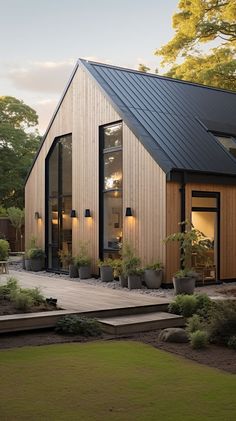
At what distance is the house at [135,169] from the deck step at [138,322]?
3792 millimetres

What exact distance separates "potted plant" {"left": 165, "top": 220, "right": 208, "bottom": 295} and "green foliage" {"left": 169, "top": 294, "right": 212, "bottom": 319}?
205cm

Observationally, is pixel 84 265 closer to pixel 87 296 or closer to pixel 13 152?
pixel 87 296

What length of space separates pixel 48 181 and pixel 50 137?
1454 mm

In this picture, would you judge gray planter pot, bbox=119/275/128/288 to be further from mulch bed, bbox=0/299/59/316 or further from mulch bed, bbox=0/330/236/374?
mulch bed, bbox=0/330/236/374

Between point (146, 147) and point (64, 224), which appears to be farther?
point (64, 224)

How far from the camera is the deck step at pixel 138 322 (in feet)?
27.1

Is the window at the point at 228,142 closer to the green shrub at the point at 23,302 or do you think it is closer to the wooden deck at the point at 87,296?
the wooden deck at the point at 87,296

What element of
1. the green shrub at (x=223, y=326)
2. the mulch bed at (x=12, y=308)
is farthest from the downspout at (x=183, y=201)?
the green shrub at (x=223, y=326)

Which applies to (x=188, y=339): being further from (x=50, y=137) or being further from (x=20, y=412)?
(x=50, y=137)

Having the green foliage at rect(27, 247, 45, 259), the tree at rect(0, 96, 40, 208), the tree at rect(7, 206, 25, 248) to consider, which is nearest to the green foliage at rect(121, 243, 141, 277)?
the green foliage at rect(27, 247, 45, 259)

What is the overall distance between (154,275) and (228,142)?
203 inches

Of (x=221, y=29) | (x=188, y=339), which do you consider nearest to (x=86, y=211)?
(x=188, y=339)

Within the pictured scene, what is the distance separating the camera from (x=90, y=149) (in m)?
15.7

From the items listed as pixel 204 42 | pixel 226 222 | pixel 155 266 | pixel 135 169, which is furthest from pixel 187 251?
pixel 204 42
